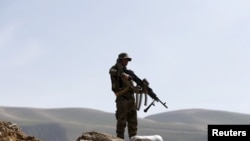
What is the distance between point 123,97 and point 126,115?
0.50 meters

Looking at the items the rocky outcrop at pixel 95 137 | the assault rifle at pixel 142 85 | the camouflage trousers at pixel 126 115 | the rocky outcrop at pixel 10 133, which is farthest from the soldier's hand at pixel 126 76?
the rocky outcrop at pixel 10 133

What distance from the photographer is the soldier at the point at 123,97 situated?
13.0 meters

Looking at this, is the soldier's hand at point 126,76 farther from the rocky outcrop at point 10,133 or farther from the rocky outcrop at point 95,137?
the rocky outcrop at point 10,133

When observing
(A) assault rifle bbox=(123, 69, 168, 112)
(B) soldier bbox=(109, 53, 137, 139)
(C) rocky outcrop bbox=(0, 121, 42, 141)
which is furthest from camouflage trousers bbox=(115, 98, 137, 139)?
(C) rocky outcrop bbox=(0, 121, 42, 141)

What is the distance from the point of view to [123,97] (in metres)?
13.3

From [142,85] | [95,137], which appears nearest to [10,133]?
[95,137]

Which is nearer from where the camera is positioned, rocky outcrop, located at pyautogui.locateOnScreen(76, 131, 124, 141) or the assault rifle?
rocky outcrop, located at pyautogui.locateOnScreen(76, 131, 124, 141)

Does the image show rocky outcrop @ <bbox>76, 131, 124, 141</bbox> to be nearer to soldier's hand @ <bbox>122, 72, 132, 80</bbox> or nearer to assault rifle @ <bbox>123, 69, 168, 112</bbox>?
soldier's hand @ <bbox>122, 72, 132, 80</bbox>

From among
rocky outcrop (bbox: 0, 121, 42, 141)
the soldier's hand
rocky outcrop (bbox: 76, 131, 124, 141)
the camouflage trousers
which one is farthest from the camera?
the camouflage trousers

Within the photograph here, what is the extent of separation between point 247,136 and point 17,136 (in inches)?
204

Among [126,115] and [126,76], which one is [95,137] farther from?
[126,76]

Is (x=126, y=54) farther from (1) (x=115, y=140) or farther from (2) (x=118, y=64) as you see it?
(1) (x=115, y=140)

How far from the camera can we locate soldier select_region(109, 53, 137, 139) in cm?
1298

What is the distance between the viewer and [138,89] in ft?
44.0
